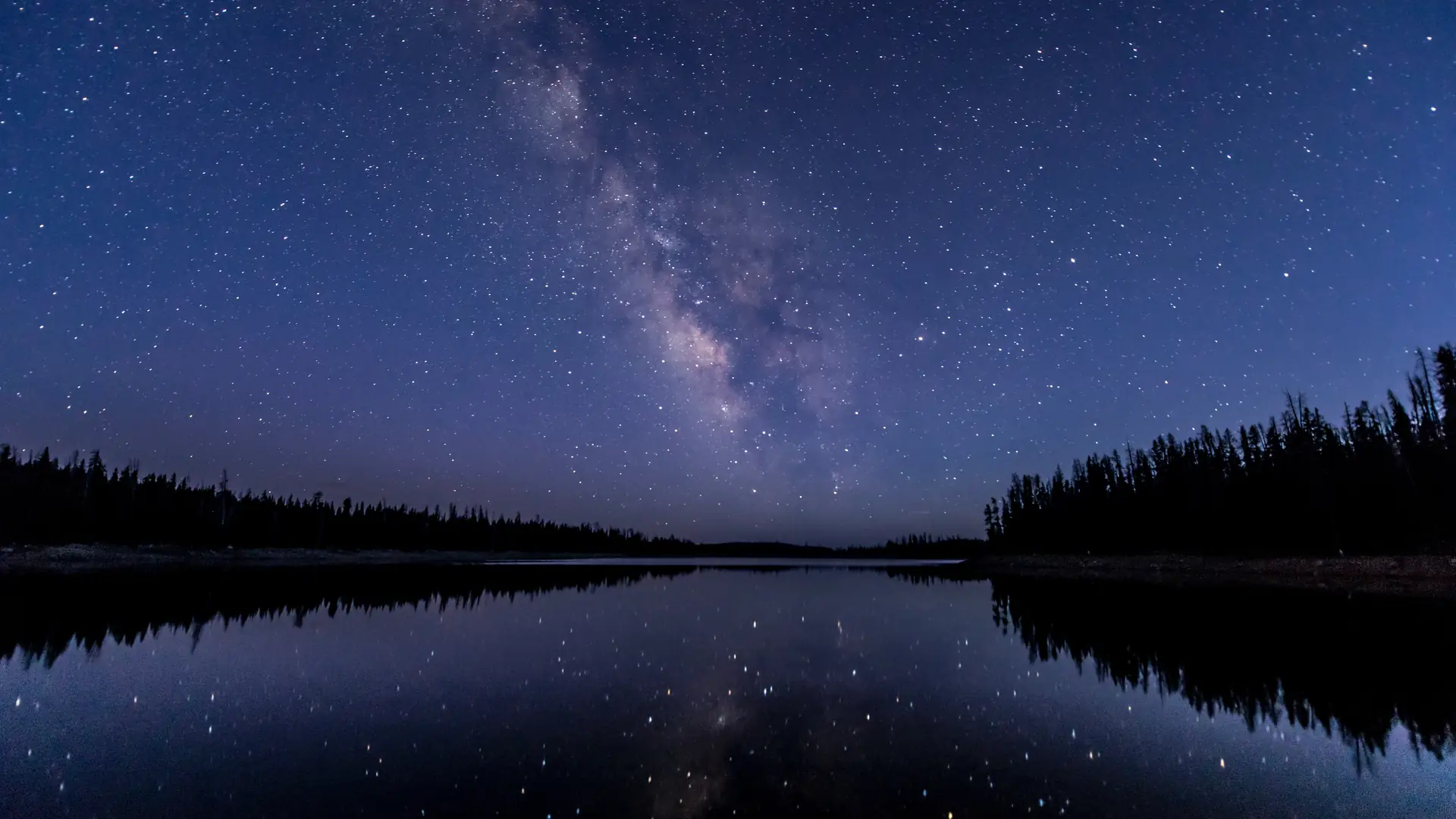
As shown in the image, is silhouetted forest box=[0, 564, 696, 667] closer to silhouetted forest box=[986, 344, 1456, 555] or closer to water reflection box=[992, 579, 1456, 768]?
water reflection box=[992, 579, 1456, 768]

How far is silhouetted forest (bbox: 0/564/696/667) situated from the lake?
45 cm

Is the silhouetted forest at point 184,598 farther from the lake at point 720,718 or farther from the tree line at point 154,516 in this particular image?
the tree line at point 154,516

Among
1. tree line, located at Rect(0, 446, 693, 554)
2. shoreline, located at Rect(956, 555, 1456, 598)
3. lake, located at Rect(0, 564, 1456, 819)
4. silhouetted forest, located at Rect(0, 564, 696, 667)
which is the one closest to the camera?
lake, located at Rect(0, 564, 1456, 819)

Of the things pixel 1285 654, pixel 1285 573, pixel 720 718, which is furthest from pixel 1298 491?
pixel 720 718

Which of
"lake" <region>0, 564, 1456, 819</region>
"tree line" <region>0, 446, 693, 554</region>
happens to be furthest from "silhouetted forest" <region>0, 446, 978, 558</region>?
"lake" <region>0, 564, 1456, 819</region>

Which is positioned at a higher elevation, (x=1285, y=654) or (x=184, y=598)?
(x=1285, y=654)

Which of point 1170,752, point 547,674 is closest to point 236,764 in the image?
point 547,674

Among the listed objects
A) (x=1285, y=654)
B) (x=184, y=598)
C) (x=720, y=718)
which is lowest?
(x=184, y=598)

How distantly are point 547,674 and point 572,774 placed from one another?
8.62 m

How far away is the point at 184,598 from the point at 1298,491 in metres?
104

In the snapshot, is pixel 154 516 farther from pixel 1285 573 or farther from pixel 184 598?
pixel 1285 573

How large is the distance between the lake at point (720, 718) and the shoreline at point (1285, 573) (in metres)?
24.1

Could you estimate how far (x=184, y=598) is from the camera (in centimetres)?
3894

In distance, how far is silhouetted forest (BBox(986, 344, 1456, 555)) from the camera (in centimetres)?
6116
